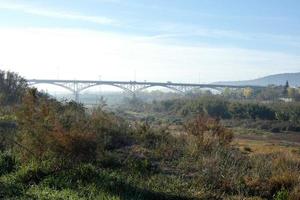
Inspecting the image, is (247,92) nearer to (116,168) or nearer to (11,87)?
(11,87)

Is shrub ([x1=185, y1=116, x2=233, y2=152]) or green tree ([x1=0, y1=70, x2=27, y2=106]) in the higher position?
green tree ([x1=0, y1=70, x2=27, y2=106])

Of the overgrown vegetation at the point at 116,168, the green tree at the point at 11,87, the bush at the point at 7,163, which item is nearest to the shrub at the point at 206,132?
the overgrown vegetation at the point at 116,168

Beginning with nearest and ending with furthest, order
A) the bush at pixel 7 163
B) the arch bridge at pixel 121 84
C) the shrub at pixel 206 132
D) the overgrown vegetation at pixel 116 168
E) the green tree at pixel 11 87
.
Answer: the overgrown vegetation at pixel 116 168
the bush at pixel 7 163
the shrub at pixel 206 132
the green tree at pixel 11 87
the arch bridge at pixel 121 84

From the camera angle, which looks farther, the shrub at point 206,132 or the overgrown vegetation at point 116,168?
the shrub at point 206,132

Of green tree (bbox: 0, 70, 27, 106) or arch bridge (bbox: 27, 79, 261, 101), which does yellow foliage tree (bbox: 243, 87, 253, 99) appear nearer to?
arch bridge (bbox: 27, 79, 261, 101)

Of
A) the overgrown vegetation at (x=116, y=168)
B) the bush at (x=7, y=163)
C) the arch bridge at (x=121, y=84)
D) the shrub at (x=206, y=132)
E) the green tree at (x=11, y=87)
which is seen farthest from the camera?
the arch bridge at (x=121, y=84)

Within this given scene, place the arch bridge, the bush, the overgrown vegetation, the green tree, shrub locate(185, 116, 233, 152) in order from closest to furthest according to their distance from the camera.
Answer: the overgrown vegetation
the bush
shrub locate(185, 116, 233, 152)
the green tree
the arch bridge

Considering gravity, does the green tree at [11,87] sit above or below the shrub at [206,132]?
above

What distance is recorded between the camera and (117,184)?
13008 mm

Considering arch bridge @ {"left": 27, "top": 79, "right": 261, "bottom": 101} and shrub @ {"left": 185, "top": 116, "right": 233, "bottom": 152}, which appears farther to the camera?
arch bridge @ {"left": 27, "top": 79, "right": 261, "bottom": 101}

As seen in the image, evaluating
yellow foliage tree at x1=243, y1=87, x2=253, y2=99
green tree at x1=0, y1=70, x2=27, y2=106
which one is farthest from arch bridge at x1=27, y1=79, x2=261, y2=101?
green tree at x1=0, y1=70, x2=27, y2=106

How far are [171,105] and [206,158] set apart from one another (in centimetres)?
9743

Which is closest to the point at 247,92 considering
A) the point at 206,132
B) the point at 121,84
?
the point at 121,84

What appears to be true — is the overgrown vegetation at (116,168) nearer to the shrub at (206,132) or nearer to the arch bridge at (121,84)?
the shrub at (206,132)
